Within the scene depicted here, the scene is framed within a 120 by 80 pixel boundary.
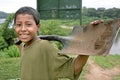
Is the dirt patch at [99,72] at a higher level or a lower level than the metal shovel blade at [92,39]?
lower

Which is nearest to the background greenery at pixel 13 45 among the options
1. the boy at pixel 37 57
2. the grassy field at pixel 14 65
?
the grassy field at pixel 14 65

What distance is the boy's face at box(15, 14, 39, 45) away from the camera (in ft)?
6.43

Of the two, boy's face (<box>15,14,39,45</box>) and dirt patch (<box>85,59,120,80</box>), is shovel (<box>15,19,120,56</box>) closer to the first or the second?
boy's face (<box>15,14,39,45</box>)

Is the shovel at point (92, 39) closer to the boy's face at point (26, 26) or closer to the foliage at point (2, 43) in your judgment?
the boy's face at point (26, 26)

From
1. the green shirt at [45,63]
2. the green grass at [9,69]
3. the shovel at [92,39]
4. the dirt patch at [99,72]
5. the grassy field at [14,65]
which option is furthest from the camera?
the dirt patch at [99,72]

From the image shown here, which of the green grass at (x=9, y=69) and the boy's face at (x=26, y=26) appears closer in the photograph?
the boy's face at (x=26, y=26)

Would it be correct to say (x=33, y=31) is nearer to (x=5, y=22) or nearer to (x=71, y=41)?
(x=71, y=41)

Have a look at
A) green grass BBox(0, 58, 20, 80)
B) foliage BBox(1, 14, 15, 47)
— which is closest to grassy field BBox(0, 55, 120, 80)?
green grass BBox(0, 58, 20, 80)

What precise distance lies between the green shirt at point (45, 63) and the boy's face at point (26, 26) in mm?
60

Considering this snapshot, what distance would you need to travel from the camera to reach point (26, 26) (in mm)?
1966

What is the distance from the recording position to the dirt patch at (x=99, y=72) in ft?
26.2

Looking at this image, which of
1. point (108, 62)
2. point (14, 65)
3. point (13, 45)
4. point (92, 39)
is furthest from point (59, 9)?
point (92, 39)

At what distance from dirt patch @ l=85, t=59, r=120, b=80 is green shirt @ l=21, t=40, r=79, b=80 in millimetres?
5604

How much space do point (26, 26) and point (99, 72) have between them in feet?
22.4
